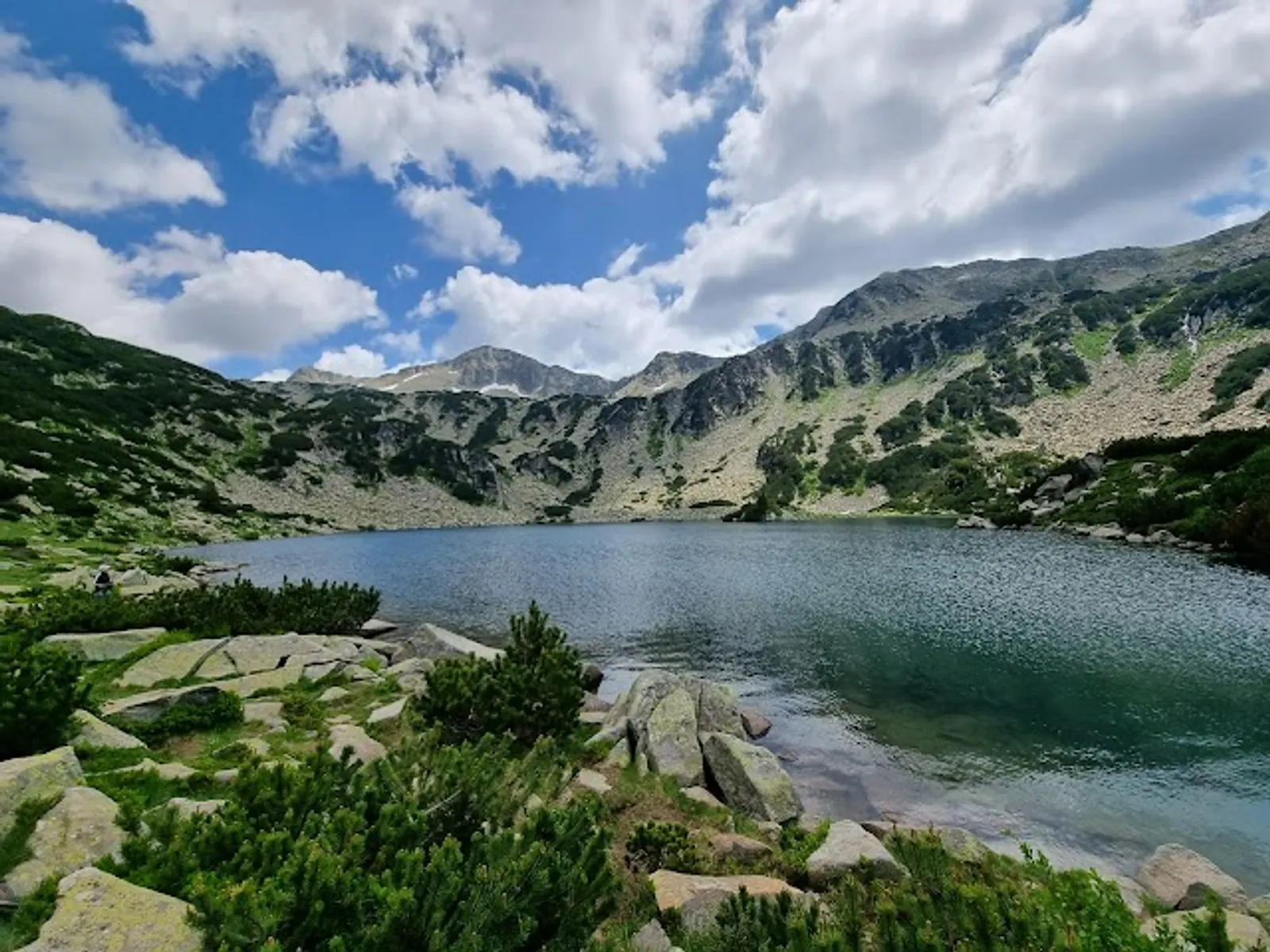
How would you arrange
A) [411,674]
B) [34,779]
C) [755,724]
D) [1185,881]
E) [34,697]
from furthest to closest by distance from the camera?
[411,674] < [755,724] < [1185,881] < [34,697] < [34,779]

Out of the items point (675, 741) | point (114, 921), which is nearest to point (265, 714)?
point (675, 741)

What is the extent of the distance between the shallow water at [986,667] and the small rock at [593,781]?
18.4 feet

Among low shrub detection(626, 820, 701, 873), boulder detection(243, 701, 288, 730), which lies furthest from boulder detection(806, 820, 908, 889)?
boulder detection(243, 701, 288, 730)

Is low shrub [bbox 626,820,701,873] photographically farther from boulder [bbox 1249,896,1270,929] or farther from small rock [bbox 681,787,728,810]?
boulder [bbox 1249,896,1270,929]

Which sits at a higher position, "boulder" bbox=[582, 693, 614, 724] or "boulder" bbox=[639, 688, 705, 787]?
"boulder" bbox=[639, 688, 705, 787]

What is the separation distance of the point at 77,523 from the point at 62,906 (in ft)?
263

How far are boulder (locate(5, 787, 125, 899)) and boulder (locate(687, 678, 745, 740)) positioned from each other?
49.5 ft

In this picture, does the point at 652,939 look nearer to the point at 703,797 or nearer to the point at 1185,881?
the point at 703,797

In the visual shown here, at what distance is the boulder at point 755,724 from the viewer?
21375 mm

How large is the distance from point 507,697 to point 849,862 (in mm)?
8727

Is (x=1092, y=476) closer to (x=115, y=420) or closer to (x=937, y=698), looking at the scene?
(x=937, y=698)

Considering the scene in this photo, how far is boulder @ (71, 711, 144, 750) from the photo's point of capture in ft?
37.5

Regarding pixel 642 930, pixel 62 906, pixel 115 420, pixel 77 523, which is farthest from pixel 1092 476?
pixel 115 420

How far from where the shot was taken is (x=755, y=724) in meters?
21.7
